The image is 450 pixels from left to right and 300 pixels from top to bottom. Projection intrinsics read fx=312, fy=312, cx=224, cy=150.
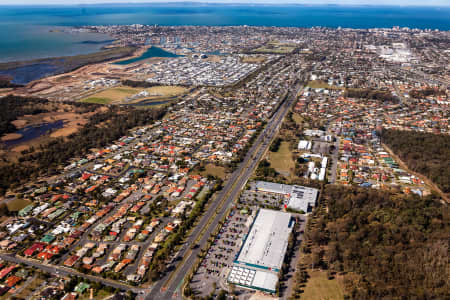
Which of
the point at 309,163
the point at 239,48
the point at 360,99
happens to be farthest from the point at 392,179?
the point at 239,48

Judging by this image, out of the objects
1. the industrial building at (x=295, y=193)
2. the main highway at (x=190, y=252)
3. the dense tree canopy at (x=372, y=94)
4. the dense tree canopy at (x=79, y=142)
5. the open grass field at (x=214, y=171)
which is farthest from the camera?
the dense tree canopy at (x=372, y=94)

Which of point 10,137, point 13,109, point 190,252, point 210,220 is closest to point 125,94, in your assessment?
point 13,109

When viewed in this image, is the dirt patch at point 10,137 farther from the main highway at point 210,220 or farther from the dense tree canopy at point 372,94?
the dense tree canopy at point 372,94

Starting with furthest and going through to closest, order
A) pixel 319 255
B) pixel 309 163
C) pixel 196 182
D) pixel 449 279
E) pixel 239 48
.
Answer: pixel 239 48, pixel 309 163, pixel 196 182, pixel 319 255, pixel 449 279

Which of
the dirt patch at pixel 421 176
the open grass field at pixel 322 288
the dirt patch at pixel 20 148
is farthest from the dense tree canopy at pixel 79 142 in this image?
the dirt patch at pixel 421 176

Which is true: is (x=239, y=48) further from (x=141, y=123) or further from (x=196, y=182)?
(x=196, y=182)

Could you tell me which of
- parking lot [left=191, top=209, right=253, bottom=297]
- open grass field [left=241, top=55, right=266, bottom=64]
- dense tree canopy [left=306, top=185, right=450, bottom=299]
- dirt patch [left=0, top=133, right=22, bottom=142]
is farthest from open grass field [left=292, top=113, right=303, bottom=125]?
open grass field [left=241, top=55, right=266, bottom=64]
